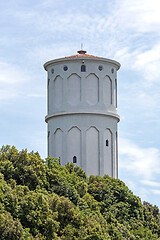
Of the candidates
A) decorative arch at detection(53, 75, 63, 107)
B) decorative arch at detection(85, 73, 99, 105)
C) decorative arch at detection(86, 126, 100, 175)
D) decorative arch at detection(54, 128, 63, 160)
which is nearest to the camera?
Result: decorative arch at detection(86, 126, 100, 175)

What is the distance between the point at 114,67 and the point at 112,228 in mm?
15282

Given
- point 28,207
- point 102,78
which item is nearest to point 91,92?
point 102,78

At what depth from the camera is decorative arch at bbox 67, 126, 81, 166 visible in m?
44.2

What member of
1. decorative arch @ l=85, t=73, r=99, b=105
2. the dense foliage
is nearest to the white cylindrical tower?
decorative arch @ l=85, t=73, r=99, b=105

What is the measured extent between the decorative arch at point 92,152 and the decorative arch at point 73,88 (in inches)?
92.4

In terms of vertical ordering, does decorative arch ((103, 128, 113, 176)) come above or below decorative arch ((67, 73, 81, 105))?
below

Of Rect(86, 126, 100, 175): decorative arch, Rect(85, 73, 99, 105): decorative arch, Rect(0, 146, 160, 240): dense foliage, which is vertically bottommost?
Rect(0, 146, 160, 240): dense foliage

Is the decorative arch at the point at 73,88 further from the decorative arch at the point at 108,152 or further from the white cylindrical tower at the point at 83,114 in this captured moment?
the decorative arch at the point at 108,152

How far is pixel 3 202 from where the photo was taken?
2898 centimetres

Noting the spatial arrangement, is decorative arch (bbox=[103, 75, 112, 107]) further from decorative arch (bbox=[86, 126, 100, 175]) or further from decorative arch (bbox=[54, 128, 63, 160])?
decorative arch (bbox=[54, 128, 63, 160])

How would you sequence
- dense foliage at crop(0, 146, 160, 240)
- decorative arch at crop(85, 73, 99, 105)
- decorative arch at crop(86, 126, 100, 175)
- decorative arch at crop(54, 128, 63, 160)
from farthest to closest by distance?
decorative arch at crop(54, 128, 63, 160) → decorative arch at crop(85, 73, 99, 105) → decorative arch at crop(86, 126, 100, 175) → dense foliage at crop(0, 146, 160, 240)

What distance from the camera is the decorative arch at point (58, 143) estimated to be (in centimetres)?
4481

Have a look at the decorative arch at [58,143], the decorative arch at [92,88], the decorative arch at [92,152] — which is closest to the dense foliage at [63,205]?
the decorative arch at [92,152]

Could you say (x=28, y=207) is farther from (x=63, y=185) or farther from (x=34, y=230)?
(x=63, y=185)
